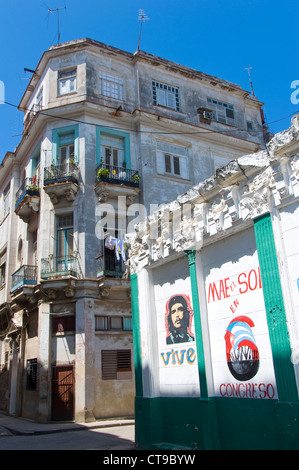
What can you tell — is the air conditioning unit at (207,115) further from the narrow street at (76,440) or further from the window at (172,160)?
the narrow street at (76,440)

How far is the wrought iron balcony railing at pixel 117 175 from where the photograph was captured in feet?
59.8

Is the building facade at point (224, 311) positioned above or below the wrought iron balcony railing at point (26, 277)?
below

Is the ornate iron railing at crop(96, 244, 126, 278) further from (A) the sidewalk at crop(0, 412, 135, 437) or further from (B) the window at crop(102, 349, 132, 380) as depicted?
(A) the sidewalk at crop(0, 412, 135, 437)

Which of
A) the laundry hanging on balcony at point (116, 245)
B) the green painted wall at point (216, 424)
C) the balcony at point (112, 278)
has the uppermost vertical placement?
the laundry hanging on balcony at point (116, 245)

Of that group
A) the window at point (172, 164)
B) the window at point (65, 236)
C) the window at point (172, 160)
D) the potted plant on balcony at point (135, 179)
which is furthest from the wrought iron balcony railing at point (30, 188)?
the window at point (172, 164)

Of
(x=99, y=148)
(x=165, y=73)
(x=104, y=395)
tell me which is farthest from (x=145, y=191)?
(x=104, y=395)

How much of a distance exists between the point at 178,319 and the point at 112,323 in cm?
895

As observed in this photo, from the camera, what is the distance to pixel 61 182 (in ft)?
59.1

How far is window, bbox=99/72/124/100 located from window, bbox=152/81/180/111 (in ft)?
5.94

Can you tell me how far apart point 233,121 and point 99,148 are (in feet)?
28.7

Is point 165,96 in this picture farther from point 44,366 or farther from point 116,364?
point 44,366

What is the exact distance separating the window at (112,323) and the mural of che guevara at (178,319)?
8.35 m

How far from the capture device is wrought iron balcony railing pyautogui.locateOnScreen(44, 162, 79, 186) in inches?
710

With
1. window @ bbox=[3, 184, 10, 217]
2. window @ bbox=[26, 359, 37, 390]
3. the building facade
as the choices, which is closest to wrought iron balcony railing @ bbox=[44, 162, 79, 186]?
window @ bbox=[3, 184, 10, 217]
